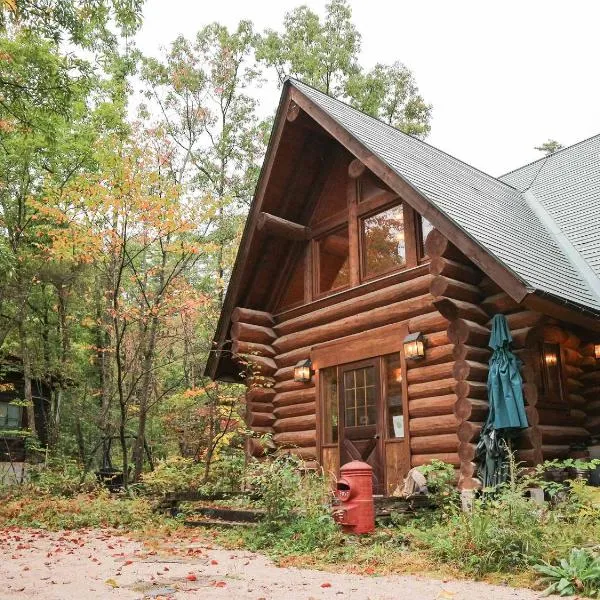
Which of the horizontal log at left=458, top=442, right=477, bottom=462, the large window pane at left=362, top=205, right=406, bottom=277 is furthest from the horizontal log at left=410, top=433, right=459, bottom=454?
the large window pane at left=362, top=205, right=406, bottom=277

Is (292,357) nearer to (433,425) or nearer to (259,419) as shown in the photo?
(259,419)

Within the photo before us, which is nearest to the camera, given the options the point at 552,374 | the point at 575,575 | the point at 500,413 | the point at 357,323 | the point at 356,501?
the point at 575,575

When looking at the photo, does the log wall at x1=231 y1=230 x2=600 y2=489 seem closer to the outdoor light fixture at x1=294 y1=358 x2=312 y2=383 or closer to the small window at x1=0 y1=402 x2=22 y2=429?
the outdoor light fixture at x1=294 y1=358 x2=312 y2=383

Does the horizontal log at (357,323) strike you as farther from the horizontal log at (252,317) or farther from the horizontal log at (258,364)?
the horizontal log at (252,317)

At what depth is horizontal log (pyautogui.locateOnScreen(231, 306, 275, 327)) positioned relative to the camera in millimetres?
12953

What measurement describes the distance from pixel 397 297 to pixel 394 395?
1.63m

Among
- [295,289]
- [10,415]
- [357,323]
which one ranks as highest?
[295,289]

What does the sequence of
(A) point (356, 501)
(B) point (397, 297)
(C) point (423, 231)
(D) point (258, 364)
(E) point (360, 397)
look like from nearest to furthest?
(A) point (356, 501) → (B) point (397, 297) → (C) point (423, 231) → (E) point (360, 397) → (D) point (258, 364)

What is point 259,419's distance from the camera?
1280 cm

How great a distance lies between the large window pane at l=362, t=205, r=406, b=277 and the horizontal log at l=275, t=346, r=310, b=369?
2.02 m

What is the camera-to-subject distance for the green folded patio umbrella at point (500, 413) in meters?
8.12

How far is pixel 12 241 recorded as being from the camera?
19.1 metres

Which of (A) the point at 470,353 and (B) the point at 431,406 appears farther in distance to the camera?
(B) the point at 431,406

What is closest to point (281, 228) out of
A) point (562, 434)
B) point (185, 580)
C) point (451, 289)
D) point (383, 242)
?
point (383, 242)
